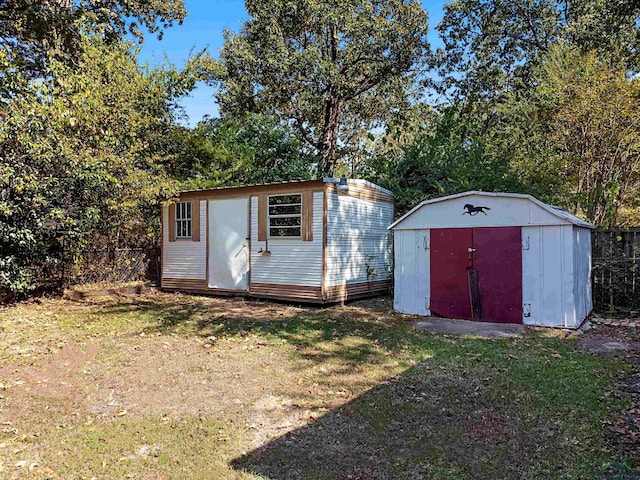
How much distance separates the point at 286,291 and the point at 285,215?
1611 millimetres

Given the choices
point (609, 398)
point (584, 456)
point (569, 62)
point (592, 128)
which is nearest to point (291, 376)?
point (584, 456)

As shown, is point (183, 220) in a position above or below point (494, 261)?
above

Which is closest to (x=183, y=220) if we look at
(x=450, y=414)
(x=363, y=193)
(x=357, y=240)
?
(x=357, y=240)

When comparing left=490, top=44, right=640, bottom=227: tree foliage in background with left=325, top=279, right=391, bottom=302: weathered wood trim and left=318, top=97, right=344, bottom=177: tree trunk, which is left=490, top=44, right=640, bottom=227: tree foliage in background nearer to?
left=325, top=279, right=391, bottom=302: weathered wood trim

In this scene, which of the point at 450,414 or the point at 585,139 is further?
the point at 585,139

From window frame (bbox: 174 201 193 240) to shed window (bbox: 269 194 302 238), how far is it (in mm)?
2527

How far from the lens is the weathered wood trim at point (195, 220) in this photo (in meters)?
10.7

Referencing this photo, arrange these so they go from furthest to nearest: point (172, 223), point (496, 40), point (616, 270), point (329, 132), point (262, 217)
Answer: point (329, 132) < point (496, 40) < point (172, 223) < point (262, 217) < point (616, 270)

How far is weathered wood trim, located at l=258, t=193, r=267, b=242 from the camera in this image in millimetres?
9602

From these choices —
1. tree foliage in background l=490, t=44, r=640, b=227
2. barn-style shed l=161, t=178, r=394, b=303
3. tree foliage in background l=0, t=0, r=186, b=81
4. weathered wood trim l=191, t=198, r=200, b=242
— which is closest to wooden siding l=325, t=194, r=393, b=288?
barn-style shed l=161, t=178, r=394, b=303

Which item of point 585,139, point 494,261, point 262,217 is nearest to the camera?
point 494,261

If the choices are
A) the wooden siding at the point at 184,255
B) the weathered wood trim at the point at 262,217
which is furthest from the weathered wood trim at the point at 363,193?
the wooden siding at the point at 184,255

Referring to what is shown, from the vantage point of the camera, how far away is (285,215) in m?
9.38

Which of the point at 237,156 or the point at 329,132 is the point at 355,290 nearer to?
the point at 237,156
